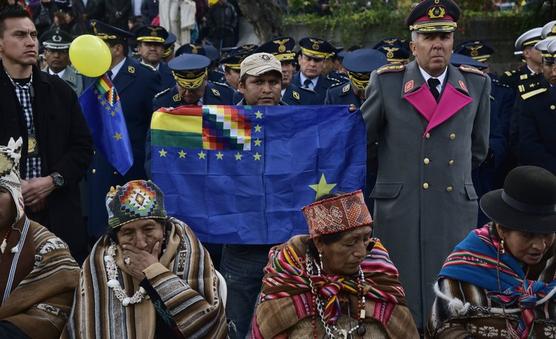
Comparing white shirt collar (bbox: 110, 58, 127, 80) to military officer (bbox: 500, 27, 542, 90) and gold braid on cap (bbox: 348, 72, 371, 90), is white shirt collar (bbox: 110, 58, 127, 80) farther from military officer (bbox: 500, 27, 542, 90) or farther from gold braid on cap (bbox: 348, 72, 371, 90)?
military officer (bbox: 500, 27, 542, 90)

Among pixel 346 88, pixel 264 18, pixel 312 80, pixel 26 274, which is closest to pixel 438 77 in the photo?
pixel 346 88

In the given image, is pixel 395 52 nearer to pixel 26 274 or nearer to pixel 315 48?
pixel 315 48

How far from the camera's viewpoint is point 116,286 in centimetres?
610

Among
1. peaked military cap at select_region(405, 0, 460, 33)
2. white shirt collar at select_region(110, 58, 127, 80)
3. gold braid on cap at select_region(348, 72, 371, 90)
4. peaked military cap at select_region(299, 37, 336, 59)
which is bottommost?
peaked military cap at select_region(299, 37, 336, 59)

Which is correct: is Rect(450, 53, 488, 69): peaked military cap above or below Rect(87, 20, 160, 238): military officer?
above

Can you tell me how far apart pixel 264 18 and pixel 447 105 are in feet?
35.0

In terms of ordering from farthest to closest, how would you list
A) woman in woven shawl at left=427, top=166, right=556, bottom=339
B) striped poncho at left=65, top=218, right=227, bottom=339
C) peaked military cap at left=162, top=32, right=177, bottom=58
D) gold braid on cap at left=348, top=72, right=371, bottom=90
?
peaked military cap at left=162, top=32, right=177, bottom=58 → gold braid on cap at left=348, top=72, right=371, bottom=90 → striped poncho at left=65, top=218, right=227, bottom=339 → woman in woven shawl at left=427, top=166, right=556, bottom=339

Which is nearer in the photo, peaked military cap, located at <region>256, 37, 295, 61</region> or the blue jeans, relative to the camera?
the blue jeans

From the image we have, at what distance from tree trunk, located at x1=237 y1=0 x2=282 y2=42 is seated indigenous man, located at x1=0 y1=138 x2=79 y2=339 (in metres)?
11.9

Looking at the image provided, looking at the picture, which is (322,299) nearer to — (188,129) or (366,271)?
(366,271)

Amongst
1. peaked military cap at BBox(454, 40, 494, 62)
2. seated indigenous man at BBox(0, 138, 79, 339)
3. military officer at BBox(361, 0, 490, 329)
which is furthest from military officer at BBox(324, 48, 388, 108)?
seated indigenous man at BBox(0, 138, 79, 339)

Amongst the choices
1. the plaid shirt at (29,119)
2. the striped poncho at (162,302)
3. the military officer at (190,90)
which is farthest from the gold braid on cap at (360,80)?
the striped poncho at (162,302)

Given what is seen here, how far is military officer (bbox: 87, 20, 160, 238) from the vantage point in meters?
10.1

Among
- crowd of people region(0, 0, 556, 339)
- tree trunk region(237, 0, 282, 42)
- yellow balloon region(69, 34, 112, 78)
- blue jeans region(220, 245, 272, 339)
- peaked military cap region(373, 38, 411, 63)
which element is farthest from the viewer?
tree trunk region(237, 0, 282, 42)
